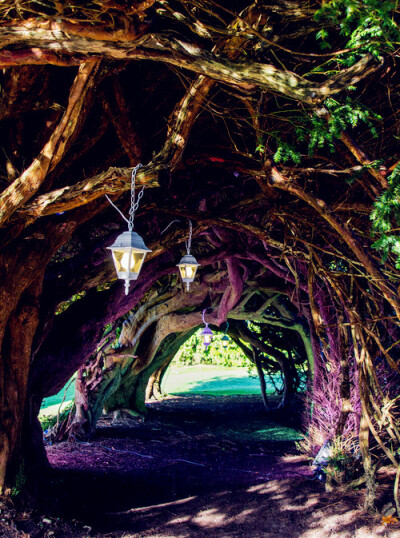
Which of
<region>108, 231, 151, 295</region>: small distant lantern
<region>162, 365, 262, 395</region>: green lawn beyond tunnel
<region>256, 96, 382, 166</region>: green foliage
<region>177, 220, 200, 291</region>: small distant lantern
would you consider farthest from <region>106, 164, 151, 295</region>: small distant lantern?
<region>162, 365, 262, 395</region>: green lawn beyond tunnel

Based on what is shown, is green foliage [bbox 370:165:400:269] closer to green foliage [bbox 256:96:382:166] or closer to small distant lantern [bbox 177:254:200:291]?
green foliage [bbox 256:96:382:166]

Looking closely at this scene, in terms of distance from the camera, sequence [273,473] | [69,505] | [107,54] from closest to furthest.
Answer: [107,54]
[69,505]
[273,473]

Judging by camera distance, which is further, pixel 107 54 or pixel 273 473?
pixel 273 473

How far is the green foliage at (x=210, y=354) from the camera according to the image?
20.9m

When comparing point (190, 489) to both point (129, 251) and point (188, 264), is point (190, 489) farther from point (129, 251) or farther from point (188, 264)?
point (129, 251)

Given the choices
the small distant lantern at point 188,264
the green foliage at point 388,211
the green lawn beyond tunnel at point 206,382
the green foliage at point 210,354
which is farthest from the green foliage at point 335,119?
the green foliage at point 210,354

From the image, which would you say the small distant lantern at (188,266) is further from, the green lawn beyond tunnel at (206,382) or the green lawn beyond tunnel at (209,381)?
the green lawn beyond tunnel at (209,381)

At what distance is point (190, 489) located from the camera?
6.12m

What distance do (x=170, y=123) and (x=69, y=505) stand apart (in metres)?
4.59

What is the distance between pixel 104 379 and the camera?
926cm

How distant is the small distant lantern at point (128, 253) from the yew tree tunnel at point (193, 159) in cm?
52

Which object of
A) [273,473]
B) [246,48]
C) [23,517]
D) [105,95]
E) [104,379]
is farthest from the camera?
[104,379]

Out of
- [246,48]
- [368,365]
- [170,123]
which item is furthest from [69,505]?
[246,48]

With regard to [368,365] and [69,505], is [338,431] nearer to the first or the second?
[368,365]
